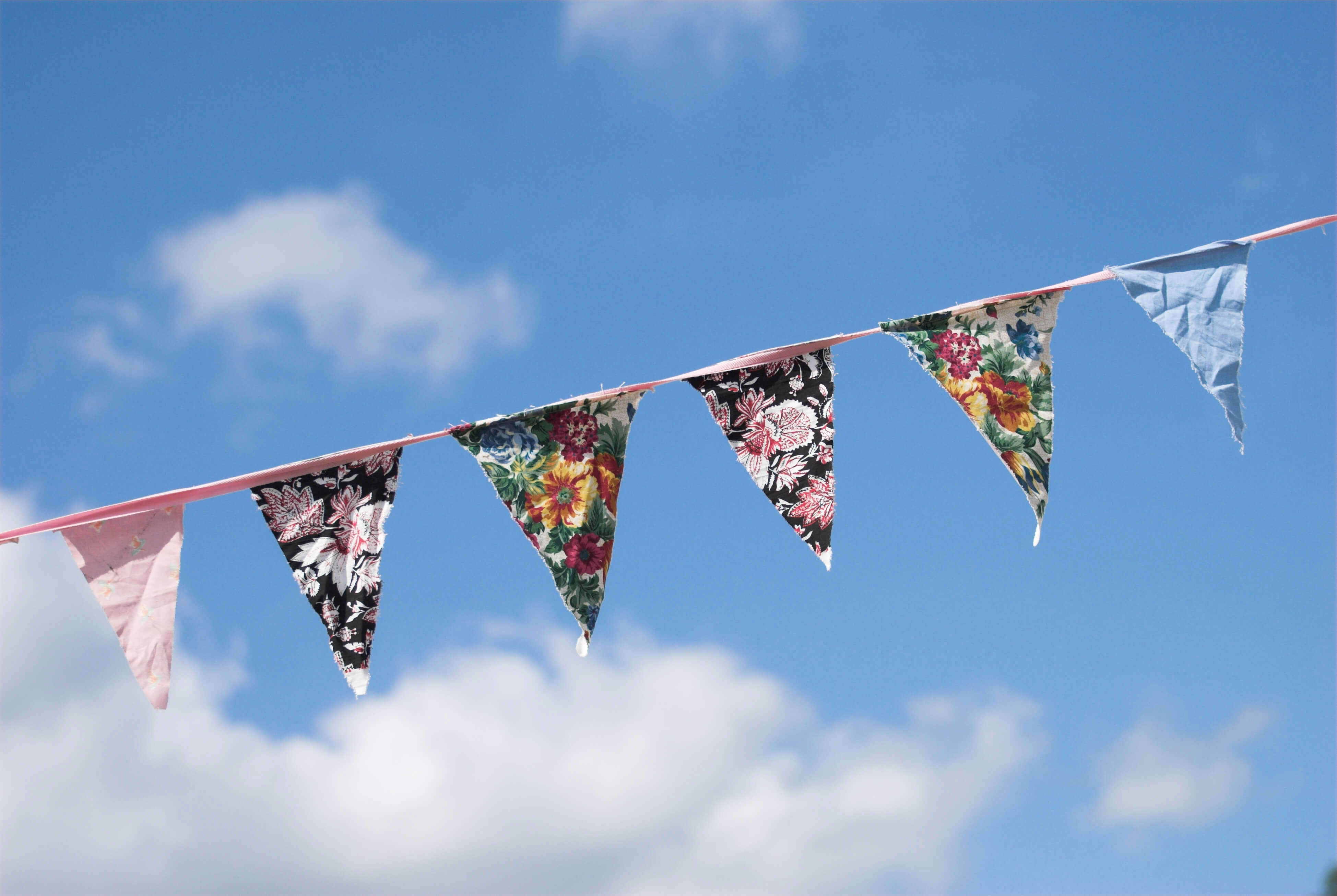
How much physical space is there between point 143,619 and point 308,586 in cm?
59

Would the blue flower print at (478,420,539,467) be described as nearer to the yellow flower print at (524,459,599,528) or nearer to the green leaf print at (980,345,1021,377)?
the yellow flower print at (524,459,599,528)

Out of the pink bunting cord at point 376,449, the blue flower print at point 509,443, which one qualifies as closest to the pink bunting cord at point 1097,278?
the pink bunting cord at point 376,449

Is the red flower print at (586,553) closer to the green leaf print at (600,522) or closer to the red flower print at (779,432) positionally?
the green leaf print at (600,522)

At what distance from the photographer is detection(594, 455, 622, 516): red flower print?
4.79 meters

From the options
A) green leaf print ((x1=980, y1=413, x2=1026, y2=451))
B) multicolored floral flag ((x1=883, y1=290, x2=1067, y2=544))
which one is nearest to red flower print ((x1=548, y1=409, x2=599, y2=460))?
multicolored floral flag ((x1=883, y1=290, x2=1067, y2=544))

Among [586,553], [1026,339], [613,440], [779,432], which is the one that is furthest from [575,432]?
[1026,339]

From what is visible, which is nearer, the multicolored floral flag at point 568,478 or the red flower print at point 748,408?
the multicolored floral flag at point 568,478

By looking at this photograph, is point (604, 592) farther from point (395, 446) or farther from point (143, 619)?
point (143, 619)

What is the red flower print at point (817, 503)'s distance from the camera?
4758 mm

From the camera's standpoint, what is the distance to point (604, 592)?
4.71m

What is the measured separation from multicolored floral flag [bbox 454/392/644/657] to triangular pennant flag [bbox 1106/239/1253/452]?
2.17 meters

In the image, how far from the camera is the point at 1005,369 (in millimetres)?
5012

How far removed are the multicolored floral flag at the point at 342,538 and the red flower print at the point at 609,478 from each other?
79 centimetres

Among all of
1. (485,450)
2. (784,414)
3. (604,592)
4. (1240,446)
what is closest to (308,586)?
(485,450)
